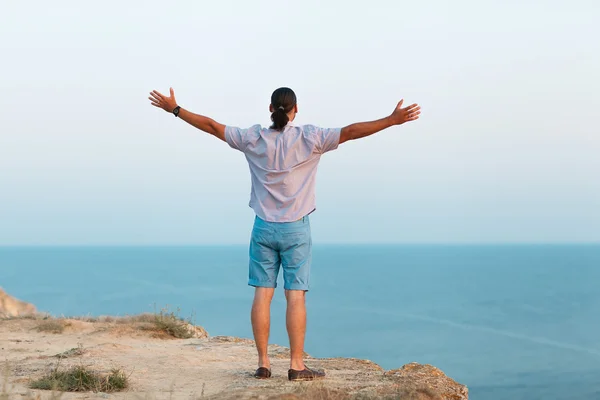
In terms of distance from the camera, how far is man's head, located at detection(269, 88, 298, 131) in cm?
580

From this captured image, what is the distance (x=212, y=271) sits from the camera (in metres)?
190

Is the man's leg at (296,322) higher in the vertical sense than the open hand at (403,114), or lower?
lower

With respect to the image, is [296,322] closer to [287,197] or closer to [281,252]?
[281,252]

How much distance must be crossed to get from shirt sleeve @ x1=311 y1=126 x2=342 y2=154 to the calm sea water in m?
48.8

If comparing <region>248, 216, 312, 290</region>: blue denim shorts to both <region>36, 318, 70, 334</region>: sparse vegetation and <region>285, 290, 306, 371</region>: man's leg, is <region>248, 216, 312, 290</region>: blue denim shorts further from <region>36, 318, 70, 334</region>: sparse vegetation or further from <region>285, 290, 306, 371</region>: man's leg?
<region>36, 318, 70, 334</region>: sparse vegetation

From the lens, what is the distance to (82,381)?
5.85 meters

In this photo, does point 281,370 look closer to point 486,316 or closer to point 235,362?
point 235,362

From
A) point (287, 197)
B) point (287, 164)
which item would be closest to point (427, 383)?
point (287, 197)

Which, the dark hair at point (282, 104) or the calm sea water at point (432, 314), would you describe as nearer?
the dark hair at point (282, 104)

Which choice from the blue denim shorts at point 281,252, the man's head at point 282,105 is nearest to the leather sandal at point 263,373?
the blue denim shorts at point 281,252

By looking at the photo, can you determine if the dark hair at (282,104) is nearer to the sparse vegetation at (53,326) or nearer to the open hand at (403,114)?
the open hand at (403,114)

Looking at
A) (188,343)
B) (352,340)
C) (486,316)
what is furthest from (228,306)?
(188,343)

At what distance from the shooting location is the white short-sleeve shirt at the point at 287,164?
579 cm

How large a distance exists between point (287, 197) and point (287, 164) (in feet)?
0.90
